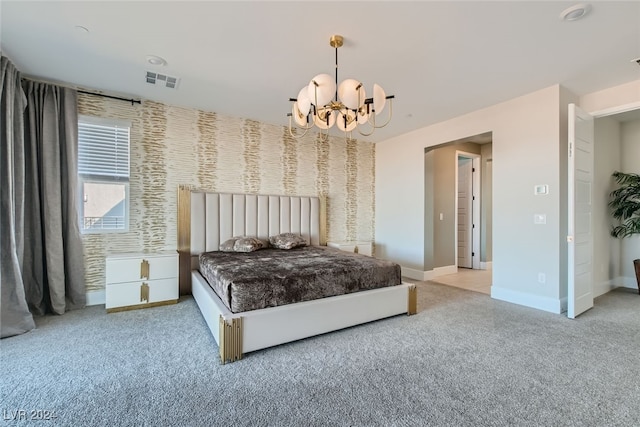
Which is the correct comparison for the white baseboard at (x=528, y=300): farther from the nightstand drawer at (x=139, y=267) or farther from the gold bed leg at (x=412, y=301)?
the nightstand drawer at (x=139, y=267)

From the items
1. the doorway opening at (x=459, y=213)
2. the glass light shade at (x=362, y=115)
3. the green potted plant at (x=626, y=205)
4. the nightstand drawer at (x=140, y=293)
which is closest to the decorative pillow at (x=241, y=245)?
the nightstand drawer at (x=140, y=293)

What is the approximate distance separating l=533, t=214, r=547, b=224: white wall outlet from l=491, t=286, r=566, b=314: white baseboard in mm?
897

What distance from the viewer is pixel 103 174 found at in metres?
3.53

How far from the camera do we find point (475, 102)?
3715 mm

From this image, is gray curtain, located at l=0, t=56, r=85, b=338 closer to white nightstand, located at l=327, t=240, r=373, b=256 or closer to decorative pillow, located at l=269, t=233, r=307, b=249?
decorative pillow, located at l=269, t=233, r=307, b=249

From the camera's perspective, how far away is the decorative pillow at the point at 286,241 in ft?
13.4

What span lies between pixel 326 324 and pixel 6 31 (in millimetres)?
3658

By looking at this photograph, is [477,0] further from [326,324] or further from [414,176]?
[414,176]

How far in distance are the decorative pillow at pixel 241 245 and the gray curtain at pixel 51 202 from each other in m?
1.64

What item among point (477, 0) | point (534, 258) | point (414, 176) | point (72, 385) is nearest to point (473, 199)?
point (414, 176)

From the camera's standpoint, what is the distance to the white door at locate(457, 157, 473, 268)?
6.05 meters

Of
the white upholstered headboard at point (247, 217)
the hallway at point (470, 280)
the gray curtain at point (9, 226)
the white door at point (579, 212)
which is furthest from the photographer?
the hallway at point (470, 280)

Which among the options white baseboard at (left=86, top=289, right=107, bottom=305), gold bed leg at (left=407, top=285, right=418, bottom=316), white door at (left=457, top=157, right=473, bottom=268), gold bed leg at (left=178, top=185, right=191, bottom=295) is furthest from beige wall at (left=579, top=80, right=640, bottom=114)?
white baseboard at (left=86, top=289, right=107, bottom=305)

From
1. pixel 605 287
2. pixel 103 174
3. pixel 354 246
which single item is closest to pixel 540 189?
pixel 605 287
